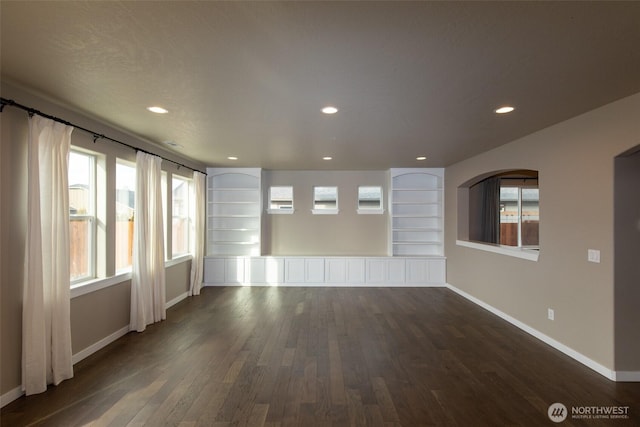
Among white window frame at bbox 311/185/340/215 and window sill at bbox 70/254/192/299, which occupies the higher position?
white window frame at bbox 311/185/340/215

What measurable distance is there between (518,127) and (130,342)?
5.31m

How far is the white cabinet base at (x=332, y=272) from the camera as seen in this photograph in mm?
6625

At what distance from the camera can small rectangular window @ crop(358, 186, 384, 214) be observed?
285 inches

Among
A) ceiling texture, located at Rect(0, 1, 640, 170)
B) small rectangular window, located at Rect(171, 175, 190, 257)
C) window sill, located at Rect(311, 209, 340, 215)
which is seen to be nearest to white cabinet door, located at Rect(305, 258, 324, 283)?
window sill, located at Rect(311, 209, 340, 215)

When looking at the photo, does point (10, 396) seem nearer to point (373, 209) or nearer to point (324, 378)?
point (324, 378)

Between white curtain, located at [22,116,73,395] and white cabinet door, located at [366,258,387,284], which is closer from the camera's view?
white curtain, located at [22,116,73,395]

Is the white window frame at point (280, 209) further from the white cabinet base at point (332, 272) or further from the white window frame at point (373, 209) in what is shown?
the white window frame at point (373, 209)

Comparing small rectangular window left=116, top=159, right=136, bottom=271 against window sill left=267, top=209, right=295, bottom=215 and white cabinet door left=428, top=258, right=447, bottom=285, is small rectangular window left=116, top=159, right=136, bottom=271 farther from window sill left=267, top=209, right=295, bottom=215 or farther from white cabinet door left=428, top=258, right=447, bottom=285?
white cabinet door left=428, top=258, right=447, bottom=285

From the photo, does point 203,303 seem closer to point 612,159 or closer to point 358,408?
point 358,408

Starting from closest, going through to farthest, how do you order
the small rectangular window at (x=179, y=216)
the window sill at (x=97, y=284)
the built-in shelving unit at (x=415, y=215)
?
the window sill at (x=97, y=284), the small rectangular window at (x=179, y=216), the built-in shelving unit at (x=415, y=215)

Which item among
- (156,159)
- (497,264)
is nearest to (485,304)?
(497,264)

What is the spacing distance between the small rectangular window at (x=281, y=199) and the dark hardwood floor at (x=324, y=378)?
3.13 m

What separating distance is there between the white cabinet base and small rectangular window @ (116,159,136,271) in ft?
8.05

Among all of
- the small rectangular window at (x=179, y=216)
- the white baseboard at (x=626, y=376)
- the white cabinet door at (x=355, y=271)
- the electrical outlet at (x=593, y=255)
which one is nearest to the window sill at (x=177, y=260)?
the small rectangular window at (x=179, y=216)
